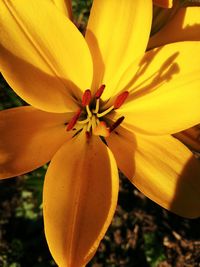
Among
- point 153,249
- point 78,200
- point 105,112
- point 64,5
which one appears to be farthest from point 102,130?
point 153,249

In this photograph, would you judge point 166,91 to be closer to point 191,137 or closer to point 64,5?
point 191,137

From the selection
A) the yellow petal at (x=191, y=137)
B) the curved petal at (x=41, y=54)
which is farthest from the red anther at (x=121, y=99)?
the yellow petal at (x=191, y=137)

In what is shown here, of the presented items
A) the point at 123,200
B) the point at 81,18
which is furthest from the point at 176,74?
the point at 81,18

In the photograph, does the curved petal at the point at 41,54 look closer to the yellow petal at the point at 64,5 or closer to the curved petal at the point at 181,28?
the yellow petal at the point at 64,5

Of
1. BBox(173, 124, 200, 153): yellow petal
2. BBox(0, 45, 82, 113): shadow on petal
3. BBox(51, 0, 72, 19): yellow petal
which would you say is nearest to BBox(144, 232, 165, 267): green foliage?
BBox(173, 124, 200, 153): yellow petal

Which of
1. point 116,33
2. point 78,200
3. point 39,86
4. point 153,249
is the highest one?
point 116,33

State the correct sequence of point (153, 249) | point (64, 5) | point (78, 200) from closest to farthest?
point (78, 200)
point (64, 5)
point (153, 249)
